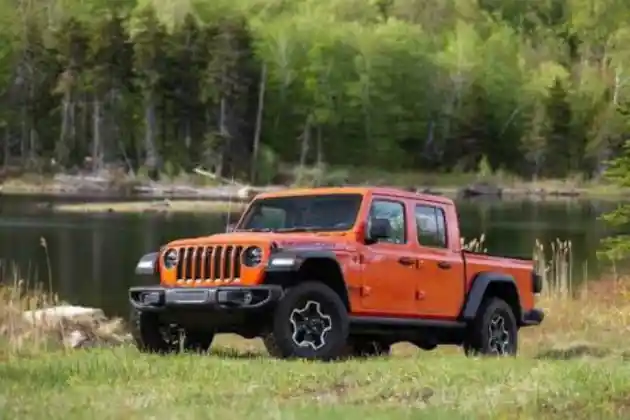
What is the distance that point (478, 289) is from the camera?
1417cm

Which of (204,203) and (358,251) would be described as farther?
(204,203)

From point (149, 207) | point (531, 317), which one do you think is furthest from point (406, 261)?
point (149, 207)

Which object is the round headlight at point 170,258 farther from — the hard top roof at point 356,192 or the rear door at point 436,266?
the rear door at point 436,266

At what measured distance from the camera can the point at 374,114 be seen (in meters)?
102

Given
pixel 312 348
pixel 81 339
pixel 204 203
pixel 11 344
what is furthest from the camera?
pixel 204 203

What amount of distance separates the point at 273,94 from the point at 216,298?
3399 inches

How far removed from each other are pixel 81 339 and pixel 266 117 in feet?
265

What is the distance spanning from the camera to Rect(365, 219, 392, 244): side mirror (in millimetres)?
12805

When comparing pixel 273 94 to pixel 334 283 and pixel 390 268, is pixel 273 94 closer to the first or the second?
A: pixel 390 268

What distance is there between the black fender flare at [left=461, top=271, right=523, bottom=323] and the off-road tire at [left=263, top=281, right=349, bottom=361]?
2166 mm

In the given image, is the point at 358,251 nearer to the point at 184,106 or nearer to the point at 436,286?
the point at 436,286

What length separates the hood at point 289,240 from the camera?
1217 centimetres

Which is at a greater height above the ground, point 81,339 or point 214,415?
point 214,415

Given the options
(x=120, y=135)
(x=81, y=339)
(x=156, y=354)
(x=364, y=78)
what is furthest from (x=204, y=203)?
(x=156, y=354)
